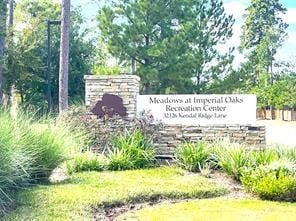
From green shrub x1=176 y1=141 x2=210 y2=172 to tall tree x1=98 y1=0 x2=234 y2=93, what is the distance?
36.4ft

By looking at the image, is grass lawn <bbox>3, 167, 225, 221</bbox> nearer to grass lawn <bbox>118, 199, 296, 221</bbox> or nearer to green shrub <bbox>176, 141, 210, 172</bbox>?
green shrub <bbox>176, 141, 210, 172</bbox>

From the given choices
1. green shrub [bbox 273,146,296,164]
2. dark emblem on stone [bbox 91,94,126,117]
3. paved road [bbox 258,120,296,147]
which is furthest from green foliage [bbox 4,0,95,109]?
green shrub [bbox 273,146,296,164]

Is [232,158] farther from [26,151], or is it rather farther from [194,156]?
[26,151]

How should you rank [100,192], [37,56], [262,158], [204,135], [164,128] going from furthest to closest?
[37,56] → [164,128] → [204,135] → [262,158] → [100,192]

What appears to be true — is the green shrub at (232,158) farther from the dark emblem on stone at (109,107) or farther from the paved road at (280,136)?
the dark emblem on stone at (109,107)

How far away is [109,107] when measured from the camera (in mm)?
10422

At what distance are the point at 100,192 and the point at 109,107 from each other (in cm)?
377

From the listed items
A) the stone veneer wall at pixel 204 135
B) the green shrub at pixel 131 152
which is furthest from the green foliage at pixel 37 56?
the green shrub at pixel 131 152

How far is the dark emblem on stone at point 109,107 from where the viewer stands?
10.3m

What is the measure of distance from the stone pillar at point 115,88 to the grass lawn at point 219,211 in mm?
3950

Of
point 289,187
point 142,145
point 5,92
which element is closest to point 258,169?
point 289,187

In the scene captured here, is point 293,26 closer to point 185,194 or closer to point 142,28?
point 142,28

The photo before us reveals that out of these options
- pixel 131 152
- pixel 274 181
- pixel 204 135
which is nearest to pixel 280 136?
pixel 204 135

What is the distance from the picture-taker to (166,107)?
10258 millimetres
